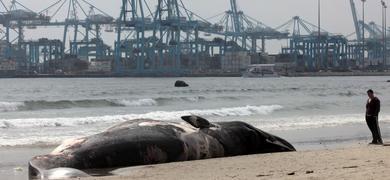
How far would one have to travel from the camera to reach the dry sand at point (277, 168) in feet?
26.9

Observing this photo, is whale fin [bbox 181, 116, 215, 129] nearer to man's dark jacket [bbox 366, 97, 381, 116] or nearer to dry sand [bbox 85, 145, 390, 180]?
dry sand [bbox 85, 145, 390, 180]

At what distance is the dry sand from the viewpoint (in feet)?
26.9

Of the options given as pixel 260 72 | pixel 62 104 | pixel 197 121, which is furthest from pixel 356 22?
pixel 197 121

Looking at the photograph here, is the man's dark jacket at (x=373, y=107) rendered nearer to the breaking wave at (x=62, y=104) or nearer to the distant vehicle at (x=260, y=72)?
the breaking wave at (x=62, y=104)

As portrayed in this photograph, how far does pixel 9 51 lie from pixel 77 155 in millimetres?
148190

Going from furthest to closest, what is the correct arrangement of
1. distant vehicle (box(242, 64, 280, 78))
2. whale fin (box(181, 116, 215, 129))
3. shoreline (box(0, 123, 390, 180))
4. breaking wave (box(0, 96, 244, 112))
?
1. distant vehicle (box(242, 64, 280, 78))
2. breaking wave (box(0, 96, 244, 112))
3. whale fin (box(181, 116, 215, 129))
4. shoreline (box(0, 123, 390, 180))

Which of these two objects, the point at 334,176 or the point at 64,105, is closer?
the point at 334,176

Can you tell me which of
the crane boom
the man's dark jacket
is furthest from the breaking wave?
the crane boom

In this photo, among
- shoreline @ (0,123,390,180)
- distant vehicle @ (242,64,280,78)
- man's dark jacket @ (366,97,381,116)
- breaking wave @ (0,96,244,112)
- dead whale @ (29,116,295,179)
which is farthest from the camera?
distant vehicle @ (242,64,280,78)

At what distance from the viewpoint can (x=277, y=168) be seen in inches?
364

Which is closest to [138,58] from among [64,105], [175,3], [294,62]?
[175,3]

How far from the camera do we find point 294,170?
888 cm

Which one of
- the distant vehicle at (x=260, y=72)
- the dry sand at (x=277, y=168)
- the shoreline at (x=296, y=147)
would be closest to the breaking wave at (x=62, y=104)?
the shoreline at (x=296, y=147)

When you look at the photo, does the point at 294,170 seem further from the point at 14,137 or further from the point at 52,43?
the point at 52,43
